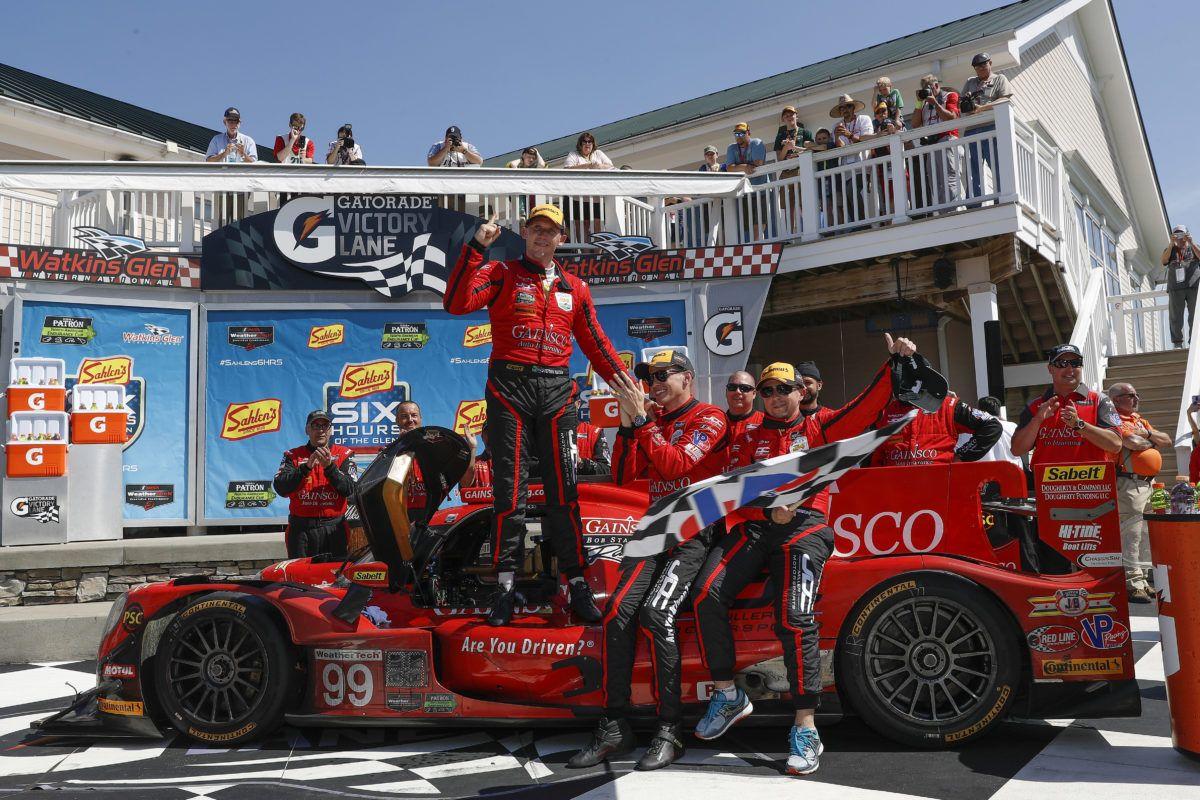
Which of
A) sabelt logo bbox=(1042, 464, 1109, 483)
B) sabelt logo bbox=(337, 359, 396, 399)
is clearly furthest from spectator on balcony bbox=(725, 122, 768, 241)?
sabelt logo bbox=(1042, 464, 1109, 483)

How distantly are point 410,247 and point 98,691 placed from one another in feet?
24.3

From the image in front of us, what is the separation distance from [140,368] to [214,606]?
7128 mm

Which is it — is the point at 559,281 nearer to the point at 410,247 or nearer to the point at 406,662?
the point at 406,662

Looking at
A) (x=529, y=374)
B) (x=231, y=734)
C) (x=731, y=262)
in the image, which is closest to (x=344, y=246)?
(x=731, y=262)

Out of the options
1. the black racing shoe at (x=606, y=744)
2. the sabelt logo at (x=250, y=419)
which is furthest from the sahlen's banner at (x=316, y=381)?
the black racing shoe at (x=606, y=744)

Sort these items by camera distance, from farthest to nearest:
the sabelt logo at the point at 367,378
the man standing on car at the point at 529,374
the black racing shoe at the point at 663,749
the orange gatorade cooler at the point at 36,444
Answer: the sabelt logo at the point at 367,378 < the orange gatorade cooler at the point at 36,444 < the man standing on car at the point at 529,374 < the black racing shoe at the point at 663,749

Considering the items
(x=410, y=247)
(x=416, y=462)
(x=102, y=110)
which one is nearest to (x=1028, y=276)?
(x=410, y=247)

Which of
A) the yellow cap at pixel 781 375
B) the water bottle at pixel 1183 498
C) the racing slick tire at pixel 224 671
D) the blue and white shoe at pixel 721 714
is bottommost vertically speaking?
the blue and white shoe at pixel 721 714

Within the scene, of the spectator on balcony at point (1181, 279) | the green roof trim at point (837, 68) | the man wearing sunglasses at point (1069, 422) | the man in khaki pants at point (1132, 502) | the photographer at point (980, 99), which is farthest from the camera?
the green roof trim at point (837, 68)

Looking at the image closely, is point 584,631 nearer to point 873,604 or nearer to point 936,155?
point 873,604

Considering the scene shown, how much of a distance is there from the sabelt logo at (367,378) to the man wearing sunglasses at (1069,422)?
7411 mm

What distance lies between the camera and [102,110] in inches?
727

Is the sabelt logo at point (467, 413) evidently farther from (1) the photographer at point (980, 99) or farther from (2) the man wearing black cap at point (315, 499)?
(1) the photographer at point (980, 99)

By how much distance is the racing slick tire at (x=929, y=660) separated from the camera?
3.85 m
